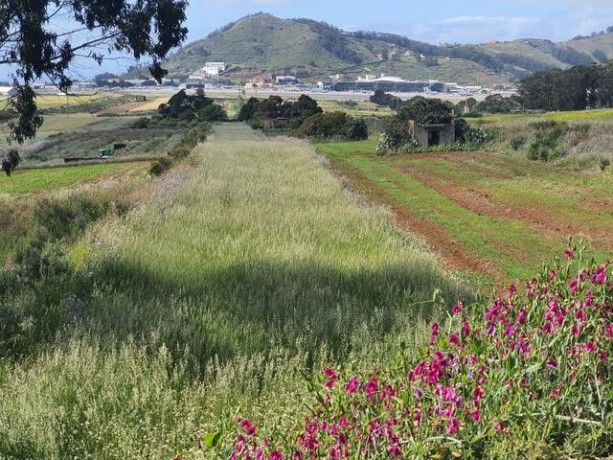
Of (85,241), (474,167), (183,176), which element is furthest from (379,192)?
(85,241)

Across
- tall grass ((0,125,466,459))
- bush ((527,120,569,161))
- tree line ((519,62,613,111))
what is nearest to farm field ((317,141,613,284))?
bush ((527,120,569,161))

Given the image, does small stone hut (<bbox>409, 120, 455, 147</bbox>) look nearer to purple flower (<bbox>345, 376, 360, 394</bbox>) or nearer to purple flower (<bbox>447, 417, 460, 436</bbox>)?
purple flower (<bbox>345, 376, 360, 394</bbox>)

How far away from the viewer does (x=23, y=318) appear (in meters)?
6.44

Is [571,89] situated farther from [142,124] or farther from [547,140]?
[547,140]

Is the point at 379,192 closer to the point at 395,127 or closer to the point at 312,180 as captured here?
the point at 312,180

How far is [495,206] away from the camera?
62.5ft

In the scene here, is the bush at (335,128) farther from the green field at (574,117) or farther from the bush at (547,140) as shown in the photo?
the bush at (547,140)

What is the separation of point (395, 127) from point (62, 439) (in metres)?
40.0

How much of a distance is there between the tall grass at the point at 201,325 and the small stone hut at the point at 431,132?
3132 cm

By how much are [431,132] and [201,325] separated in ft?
128

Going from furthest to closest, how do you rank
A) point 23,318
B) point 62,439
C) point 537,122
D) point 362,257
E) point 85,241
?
point 537,122, point 85,241, point 362,257, point 23,318, point 62,439

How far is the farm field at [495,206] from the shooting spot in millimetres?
12781

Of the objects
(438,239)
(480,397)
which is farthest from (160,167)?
(480,397)

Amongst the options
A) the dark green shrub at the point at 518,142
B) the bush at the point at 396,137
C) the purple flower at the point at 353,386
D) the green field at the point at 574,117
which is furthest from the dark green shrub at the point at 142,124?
the purple flower at the point at 353,386
